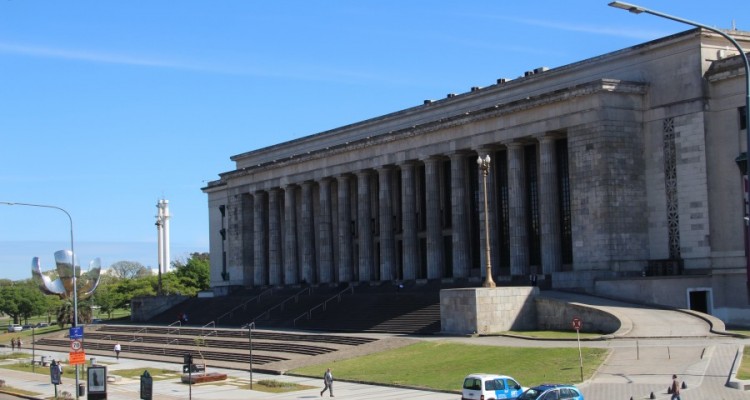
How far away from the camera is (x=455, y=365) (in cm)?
4750

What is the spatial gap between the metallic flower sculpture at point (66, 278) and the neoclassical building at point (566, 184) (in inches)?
891

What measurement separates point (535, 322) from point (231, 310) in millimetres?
40355

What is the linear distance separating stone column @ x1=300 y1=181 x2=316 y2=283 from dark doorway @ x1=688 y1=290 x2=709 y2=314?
43500mm

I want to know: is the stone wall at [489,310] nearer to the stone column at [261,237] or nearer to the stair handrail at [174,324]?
the stair handrail at [174,324]

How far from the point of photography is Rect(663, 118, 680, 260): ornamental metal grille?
62.1m

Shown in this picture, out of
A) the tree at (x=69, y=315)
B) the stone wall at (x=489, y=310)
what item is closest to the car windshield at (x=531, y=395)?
the stone wall at (x=489, y=310)

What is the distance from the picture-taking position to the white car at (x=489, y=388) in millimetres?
35062

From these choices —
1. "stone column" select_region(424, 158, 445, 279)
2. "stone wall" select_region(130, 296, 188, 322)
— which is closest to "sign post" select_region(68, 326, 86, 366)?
"stone column" select_region(424, 158, 445, 279)

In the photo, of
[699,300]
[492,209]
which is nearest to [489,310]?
[699,300]

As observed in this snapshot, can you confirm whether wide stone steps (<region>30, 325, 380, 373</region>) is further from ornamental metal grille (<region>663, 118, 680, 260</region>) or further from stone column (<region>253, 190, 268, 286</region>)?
ornamental metal grille (<region>663, 118, 680, 260</region>)

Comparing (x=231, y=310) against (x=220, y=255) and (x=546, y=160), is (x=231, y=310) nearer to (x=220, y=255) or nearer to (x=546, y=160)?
(x=220, y=255)

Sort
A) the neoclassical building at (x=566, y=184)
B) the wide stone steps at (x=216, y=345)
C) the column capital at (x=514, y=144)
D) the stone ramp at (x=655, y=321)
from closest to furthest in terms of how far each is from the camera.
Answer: the stone ramp at (x=655, y=321), the neoclassical building at (x=566, y=184), the wide stone steps at (x=216, y=345), the column capital at (x=514, y=144)

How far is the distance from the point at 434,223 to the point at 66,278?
3390 cm

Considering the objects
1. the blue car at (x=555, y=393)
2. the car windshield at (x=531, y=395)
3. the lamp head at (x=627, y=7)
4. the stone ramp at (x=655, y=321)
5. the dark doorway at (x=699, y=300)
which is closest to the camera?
the lamp head at (x=627, y=7)
